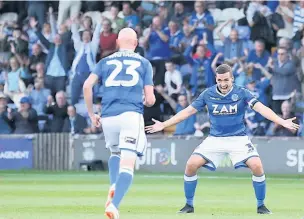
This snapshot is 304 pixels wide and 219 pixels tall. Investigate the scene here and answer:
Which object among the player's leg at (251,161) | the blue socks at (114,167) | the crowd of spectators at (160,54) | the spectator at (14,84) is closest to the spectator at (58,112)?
the crowd of spectators at (160,54)

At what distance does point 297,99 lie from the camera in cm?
2536

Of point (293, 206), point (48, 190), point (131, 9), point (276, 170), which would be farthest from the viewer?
point (131, 9)

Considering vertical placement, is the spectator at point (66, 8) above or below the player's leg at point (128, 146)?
above

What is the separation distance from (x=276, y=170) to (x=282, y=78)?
248 cm

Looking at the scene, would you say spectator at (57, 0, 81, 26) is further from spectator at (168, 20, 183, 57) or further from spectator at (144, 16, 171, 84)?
spectator at (168, 20, 183, 57)

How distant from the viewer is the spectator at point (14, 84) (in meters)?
28.8

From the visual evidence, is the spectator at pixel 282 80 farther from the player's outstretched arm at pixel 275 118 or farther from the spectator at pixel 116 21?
the player's outstretched arm at pixel 275 118

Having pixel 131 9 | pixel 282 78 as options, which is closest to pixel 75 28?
pixel 131 9

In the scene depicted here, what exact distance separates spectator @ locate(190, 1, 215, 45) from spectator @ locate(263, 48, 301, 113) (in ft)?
8.02

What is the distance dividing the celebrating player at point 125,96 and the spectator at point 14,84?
16798 millimetres

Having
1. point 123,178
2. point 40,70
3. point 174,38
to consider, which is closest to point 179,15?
point 174,38

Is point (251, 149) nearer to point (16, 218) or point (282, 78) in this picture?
point (16, 218)

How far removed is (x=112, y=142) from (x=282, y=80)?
44.6 feet

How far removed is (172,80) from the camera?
26.7 metres
